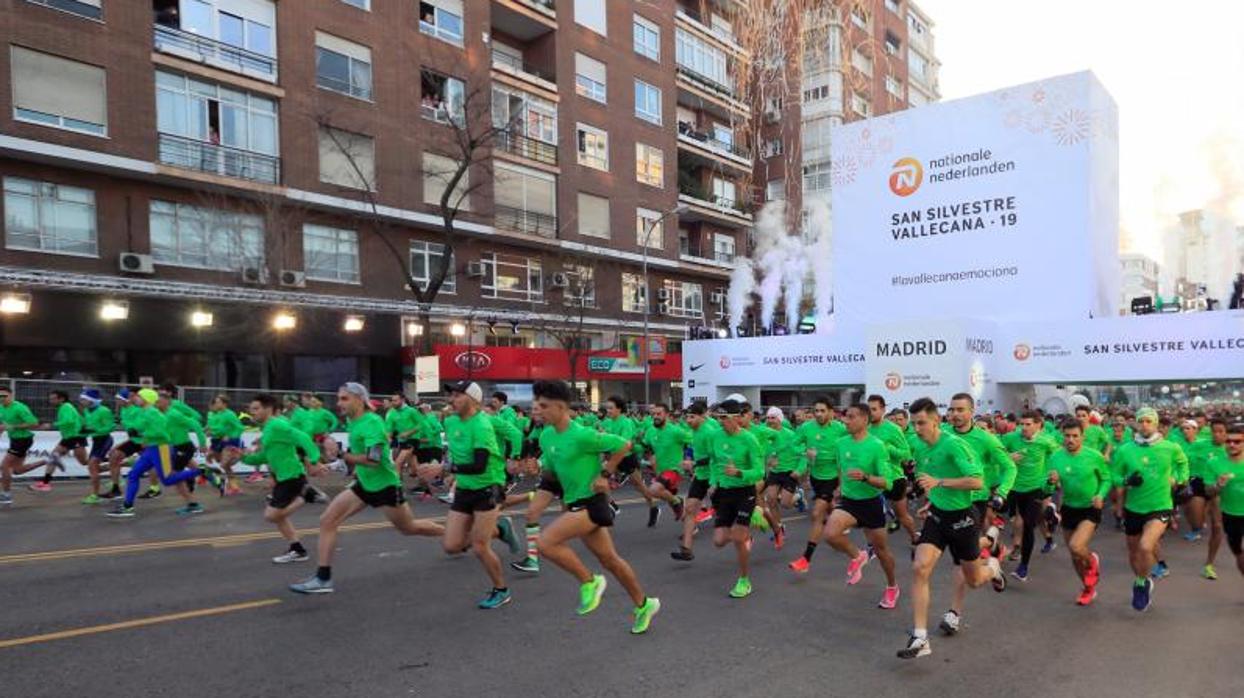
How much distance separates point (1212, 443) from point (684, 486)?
1044 centimetres

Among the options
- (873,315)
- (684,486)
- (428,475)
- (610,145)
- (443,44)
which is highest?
(443,44)

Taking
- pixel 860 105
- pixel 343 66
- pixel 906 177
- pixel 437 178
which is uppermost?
pixel 860 105

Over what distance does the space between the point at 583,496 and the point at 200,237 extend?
22.9 meters

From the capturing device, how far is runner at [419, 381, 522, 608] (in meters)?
7.07

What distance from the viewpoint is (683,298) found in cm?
4281

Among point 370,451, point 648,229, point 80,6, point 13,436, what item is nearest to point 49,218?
point 80,6

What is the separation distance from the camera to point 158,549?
943 cm

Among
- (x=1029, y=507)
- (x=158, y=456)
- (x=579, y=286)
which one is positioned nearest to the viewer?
(x=1029, y=507)

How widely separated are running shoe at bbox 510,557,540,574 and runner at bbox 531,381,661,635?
6.81ft

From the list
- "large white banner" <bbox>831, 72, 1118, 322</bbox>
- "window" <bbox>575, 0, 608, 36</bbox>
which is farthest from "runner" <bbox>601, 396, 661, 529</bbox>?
"window" <bbox>575, 0, 608, 36</bbox>

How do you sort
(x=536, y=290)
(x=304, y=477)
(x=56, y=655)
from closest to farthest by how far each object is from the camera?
1. (x=56, y=655)
2. (x=304, y=477)
3. (x=536, y=290)

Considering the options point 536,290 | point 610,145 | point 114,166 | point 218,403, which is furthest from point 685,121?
point 218,403

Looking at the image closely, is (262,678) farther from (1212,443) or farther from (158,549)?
(1212,443)

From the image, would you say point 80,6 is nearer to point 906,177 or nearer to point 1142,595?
point 906,177
